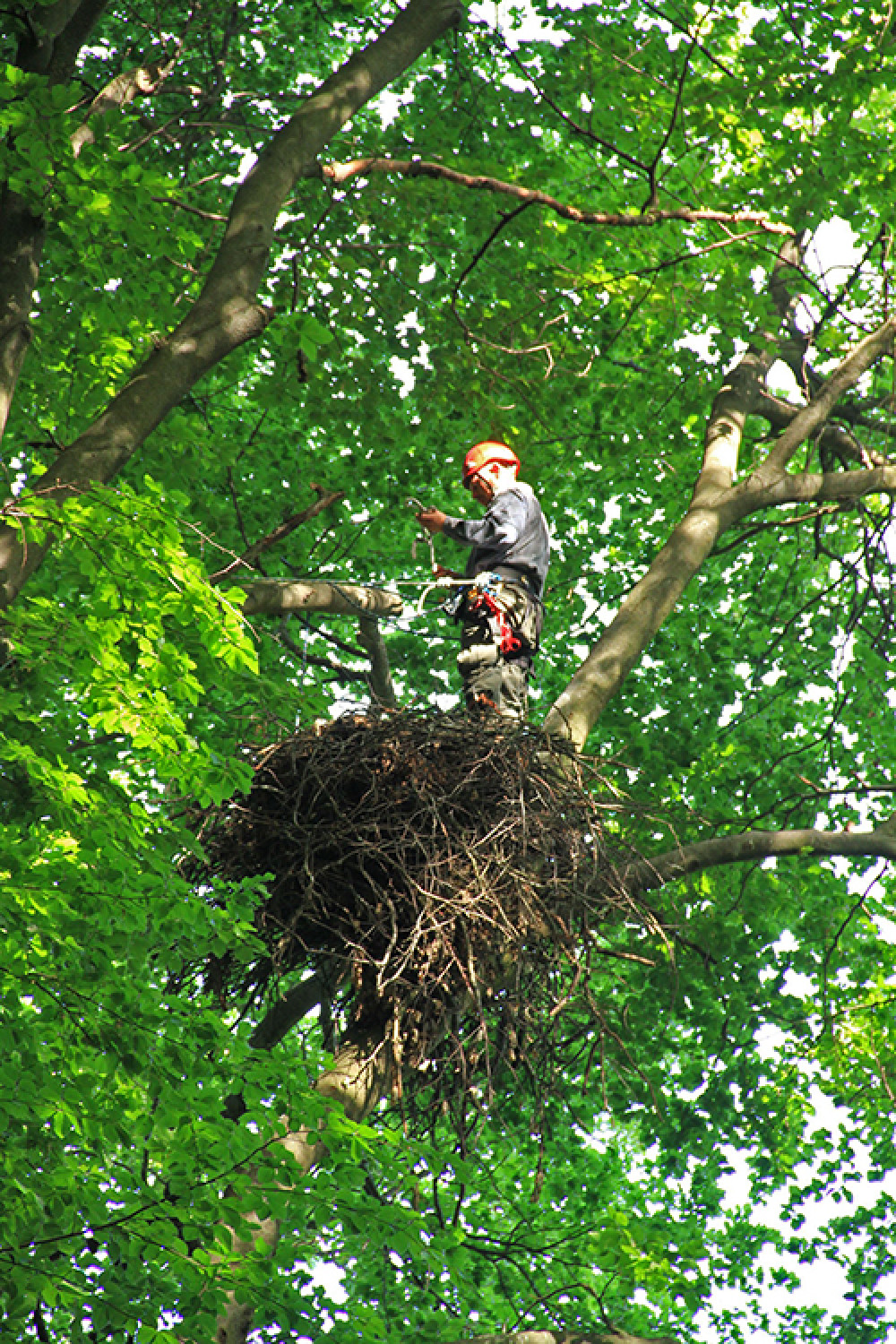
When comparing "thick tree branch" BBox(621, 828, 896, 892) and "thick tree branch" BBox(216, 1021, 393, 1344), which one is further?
"thick tree branch" BBox(621, 828, 896, 892)

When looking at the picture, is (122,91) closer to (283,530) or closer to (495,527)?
(283,530)

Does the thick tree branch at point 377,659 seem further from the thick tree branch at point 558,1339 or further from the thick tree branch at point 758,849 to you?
the thick tree branch at point 558,1339

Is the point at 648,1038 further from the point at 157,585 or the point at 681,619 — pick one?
the point at 157,585

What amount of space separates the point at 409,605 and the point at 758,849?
222 cm

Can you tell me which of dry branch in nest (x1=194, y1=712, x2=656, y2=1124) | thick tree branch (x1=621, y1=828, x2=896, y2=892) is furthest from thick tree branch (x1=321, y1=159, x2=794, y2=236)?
thick tree branch (x1=621, y1=828, x2=896, y2=892)

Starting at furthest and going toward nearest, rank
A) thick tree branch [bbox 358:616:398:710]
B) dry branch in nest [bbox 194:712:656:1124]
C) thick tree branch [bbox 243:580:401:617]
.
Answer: thick tree branch [bbox 358:616:398:710]
thick tree branch [bbox 243:580:401:617]
dry branch in nest [bbox 194:712:656:1124]

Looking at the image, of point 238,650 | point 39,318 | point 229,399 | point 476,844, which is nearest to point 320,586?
point 238,650

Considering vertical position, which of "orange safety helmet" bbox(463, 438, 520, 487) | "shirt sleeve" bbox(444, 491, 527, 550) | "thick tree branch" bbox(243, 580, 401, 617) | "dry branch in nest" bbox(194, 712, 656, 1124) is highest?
"orange safety helmet" bbox(463, 438, 520, 487)

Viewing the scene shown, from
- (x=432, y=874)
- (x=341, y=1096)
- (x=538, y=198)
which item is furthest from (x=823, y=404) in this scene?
(x=341, y=1096)

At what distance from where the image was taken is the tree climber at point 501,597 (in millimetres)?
6078

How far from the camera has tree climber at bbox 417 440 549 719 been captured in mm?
6078

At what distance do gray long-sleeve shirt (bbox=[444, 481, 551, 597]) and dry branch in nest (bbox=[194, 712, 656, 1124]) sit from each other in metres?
1.00

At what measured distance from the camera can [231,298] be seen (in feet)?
18.1

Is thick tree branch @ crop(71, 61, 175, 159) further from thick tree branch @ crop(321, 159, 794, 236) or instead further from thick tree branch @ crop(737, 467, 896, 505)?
thick tree branch @ crop(737, 467, 896, 505)
